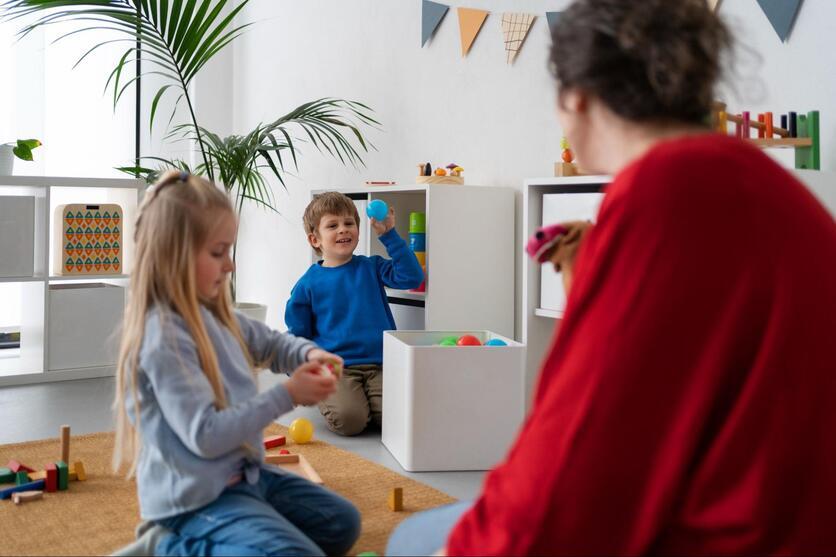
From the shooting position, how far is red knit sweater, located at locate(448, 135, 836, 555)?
2.54 ft

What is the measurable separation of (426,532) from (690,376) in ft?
1.72

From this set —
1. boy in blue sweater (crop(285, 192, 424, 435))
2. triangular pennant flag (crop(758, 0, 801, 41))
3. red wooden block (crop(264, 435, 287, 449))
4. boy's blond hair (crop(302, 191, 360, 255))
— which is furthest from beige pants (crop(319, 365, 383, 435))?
triangular pennant flag (crop(758, 0, 801, 41))

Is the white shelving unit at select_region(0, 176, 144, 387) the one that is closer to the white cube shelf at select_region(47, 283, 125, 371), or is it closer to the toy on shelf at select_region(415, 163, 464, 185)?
the white cube shelf at select_region(47, 283, 125, 371)

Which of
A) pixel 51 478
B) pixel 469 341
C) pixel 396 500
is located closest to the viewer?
pixel 396 500

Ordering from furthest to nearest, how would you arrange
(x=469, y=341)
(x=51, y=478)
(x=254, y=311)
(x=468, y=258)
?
(x=254, y=311), (x=468, y=258), (x=469, y=341), (x=51, y=478)

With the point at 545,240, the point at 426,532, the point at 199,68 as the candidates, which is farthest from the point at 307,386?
the point at 199,68

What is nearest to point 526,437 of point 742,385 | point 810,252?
point 742,385

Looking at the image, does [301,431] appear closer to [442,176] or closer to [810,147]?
[442,176]

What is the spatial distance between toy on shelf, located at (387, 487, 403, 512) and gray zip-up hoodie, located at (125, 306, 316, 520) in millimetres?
499

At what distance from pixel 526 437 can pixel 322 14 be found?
3.61 meters

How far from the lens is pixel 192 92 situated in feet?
15.8

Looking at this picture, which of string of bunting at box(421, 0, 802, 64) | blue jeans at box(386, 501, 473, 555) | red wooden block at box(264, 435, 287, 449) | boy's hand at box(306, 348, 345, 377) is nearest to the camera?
blue jeans at box(386, 501, 473, 555)

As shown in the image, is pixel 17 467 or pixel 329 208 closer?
pixel 17 467

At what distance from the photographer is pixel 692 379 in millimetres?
780
